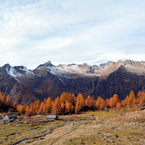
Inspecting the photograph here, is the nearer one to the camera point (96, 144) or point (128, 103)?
point (96, 144)

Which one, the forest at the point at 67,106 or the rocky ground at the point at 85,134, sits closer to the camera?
the rocky ground at the point at 85,134

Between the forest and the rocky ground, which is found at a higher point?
the rocky ground

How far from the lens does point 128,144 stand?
1406 inches

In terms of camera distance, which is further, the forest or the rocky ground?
the forest

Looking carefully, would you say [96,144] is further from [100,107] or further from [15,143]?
[100,107]

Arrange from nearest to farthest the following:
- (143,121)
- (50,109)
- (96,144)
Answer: (96,144) → (143,121) → (50,109)

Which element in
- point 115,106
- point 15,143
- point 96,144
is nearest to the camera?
point 96,144

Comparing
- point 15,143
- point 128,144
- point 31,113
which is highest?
point 128,144

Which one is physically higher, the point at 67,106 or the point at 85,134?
the point at 85,134

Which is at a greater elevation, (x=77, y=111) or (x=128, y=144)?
(x=128, y=144)

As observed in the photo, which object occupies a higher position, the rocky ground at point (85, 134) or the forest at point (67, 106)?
the rocky ground at point (85, 134)

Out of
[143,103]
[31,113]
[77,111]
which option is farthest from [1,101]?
[143,103]

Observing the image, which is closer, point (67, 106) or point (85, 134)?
point (85, 134)

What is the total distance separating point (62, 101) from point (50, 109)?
16.5 meters
